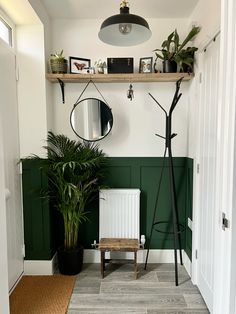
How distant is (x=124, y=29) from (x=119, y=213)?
183 centimetres

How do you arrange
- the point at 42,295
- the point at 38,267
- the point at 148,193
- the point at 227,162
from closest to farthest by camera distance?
the point at 227,162 → the point at 42,295 → the point at 38,267 → the point at 148,193

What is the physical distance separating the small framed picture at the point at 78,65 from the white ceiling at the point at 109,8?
0.45 metres

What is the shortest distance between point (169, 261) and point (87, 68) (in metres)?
2.29

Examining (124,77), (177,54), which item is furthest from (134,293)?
(177,54)

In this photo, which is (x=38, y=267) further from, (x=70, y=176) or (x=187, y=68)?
(x=187, y=68)

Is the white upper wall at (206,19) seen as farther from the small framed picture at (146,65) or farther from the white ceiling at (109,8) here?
the small framed picture at (146,65)

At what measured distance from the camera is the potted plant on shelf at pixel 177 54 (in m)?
2.45

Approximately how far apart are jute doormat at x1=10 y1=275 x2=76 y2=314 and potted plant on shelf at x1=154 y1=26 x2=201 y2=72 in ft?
7.56

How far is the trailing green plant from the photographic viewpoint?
2490 millimetres

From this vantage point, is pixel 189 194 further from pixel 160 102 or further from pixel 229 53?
pixel 229 53

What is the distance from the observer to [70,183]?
2.49 metres

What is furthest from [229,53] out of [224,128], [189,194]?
[189,194]

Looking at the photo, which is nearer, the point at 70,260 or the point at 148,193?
the point at 70,260

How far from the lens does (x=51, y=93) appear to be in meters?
2.80
